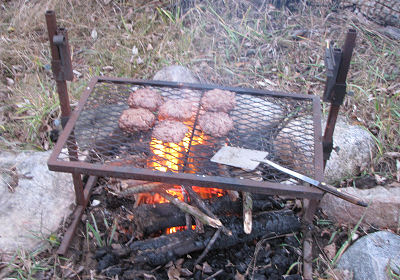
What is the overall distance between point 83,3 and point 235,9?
2.24 m

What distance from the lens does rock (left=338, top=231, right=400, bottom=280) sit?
284 centimetres

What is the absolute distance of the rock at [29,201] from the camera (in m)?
3.14

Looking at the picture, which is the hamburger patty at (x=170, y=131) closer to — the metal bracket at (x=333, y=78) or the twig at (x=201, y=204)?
the twig at (x=201, y=204)

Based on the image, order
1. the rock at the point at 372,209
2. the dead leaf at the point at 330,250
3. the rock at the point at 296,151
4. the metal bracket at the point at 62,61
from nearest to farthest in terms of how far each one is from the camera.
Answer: the metal bracket at the point at 62,61, the rock at the point at 296,151, the dead leaf at the point at 330,250, the rock at the point at 372,209

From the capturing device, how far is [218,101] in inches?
121

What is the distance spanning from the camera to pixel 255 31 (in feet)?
18.0

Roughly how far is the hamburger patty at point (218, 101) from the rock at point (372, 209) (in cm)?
130

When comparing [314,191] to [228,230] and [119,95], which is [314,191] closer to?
[228,230]

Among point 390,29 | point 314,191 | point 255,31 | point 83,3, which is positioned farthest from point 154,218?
point 390,29

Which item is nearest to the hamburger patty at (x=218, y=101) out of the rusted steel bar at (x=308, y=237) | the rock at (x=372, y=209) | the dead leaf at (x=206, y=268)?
the rusted steel bar at (x=308, y=237)

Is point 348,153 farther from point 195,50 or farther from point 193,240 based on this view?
point 195,50

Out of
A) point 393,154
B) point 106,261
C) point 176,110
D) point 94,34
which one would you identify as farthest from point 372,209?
point 94,34

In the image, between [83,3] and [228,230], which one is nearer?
[228,230]

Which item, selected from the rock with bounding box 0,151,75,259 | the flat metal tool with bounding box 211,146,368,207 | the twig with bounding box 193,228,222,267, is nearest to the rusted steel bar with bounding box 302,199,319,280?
the flat metal tool with bounding box 211,146,368,207
